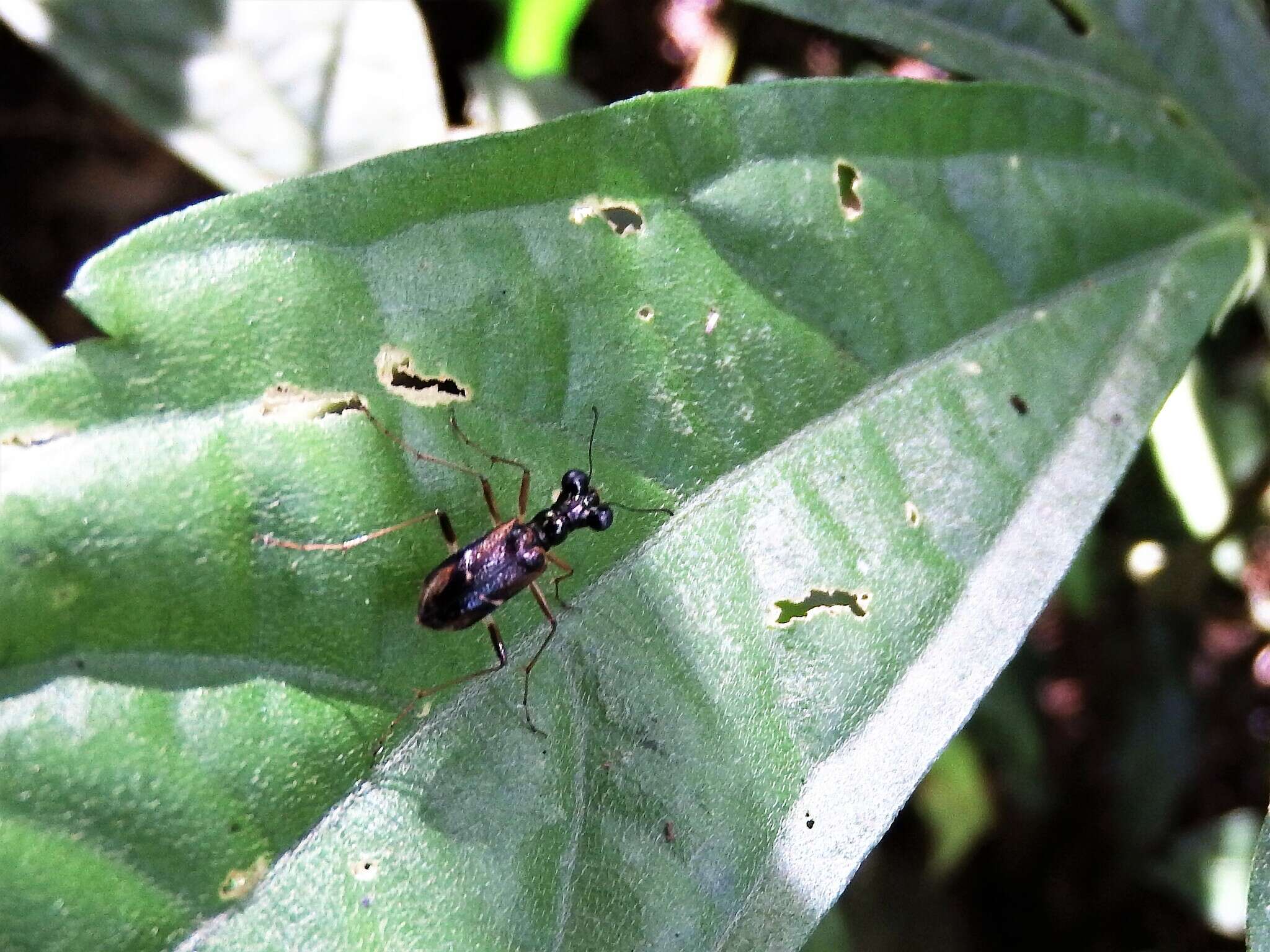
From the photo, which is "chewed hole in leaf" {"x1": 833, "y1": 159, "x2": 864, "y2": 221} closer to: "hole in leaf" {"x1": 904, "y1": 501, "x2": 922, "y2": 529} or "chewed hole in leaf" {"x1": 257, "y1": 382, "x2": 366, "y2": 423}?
"hole in leaf" {"x1": 904, "y1": 501, "x2": 922, "y2": 529}

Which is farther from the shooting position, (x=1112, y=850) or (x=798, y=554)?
(x=1112, y=850)

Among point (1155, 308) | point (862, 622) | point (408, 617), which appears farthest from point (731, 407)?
point (1155, 308)

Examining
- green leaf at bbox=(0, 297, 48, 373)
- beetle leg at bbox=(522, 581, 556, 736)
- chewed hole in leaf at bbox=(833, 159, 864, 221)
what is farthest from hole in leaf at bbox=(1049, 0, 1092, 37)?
green leaf at bbox=(0, 297, 48, 373)

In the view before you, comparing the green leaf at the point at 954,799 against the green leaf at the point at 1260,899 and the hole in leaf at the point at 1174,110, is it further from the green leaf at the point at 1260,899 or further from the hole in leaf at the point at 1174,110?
the hole in leaf at the point at 1174,110

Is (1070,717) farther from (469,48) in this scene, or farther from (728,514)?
(469,48)

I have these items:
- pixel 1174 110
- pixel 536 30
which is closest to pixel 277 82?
pixel 536 30

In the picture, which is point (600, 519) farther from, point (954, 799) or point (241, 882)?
point (954, 799)
